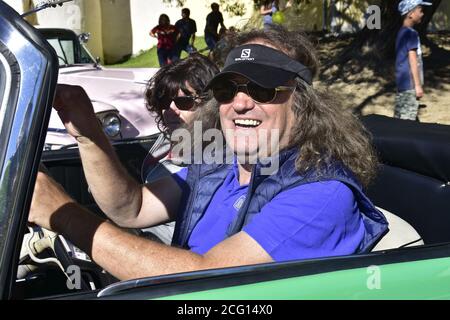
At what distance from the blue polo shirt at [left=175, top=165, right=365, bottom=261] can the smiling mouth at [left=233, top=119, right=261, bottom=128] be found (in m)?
0.27

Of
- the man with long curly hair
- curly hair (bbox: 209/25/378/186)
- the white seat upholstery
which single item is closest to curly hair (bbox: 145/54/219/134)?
the man with long curly hair

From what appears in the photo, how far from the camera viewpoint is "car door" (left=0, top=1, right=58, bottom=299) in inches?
50.8

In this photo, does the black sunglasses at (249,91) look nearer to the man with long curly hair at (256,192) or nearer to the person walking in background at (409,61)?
the man with long curly hair at (256,192)

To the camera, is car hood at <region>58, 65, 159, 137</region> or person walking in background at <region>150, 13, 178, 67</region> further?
person walking in background at <region>150, 13, 178, 67</region>

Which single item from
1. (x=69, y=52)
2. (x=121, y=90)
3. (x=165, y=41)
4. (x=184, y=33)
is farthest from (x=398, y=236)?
(x=184, y=33)

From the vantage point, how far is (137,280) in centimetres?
142

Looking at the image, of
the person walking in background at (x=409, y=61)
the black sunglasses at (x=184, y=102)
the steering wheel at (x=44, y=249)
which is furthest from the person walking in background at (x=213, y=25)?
the steering wheel at (x=44, y=249)

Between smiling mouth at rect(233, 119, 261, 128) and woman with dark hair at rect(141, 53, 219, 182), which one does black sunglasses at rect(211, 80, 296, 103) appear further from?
woman with dark hair at rect(141, 53, 219, 182)

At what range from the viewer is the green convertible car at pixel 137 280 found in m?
1.30

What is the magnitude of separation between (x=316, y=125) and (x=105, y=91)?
152 inches

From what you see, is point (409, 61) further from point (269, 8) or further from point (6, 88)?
point (6, 88)
